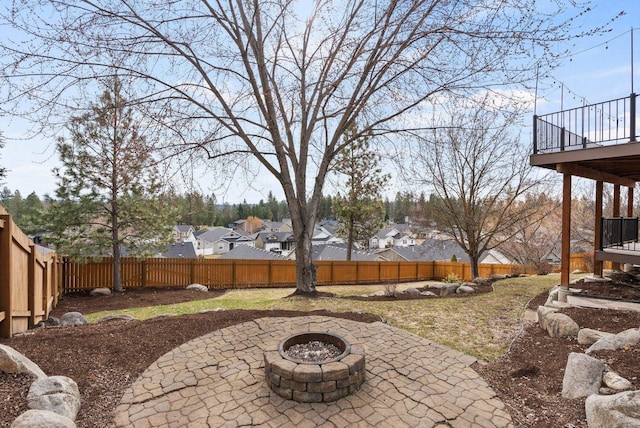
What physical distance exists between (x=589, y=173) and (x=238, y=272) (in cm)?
1212

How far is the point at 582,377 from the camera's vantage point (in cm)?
329

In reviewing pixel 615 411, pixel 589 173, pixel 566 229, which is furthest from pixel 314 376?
pixel 589 173

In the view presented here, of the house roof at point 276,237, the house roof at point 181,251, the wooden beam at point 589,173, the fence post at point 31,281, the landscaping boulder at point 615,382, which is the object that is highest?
the wooden beam at point 589,173

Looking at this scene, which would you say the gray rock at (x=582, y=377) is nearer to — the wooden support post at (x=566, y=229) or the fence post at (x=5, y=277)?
the wooden support post at (x=566, y=229)

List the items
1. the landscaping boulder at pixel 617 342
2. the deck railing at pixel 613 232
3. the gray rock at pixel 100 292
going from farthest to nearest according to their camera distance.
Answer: the gray rock at pixel 100 292 < the deck railing at pixel 613 232 < the landscaping boulder at pixel 617 342

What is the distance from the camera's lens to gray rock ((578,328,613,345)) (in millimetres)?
4324

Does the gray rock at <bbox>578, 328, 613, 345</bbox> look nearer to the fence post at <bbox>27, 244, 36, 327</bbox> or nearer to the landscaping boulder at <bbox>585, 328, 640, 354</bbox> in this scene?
the landscaping boulder at <bbox>585, 328, 640, 354</bbox>

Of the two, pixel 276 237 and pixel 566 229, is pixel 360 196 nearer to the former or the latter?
pixel 566 229

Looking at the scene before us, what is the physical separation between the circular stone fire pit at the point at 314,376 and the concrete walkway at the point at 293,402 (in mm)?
79

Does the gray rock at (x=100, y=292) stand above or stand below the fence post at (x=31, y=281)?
below

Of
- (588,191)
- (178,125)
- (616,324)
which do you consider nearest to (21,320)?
(178,125)

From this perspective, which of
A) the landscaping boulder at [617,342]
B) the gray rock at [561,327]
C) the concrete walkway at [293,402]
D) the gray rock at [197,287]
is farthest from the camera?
the gray rock at [197,287]

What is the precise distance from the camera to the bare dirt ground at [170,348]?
3.05 m

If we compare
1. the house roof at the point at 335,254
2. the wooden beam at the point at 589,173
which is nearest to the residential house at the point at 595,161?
the wooden beam at the point at 589,173
